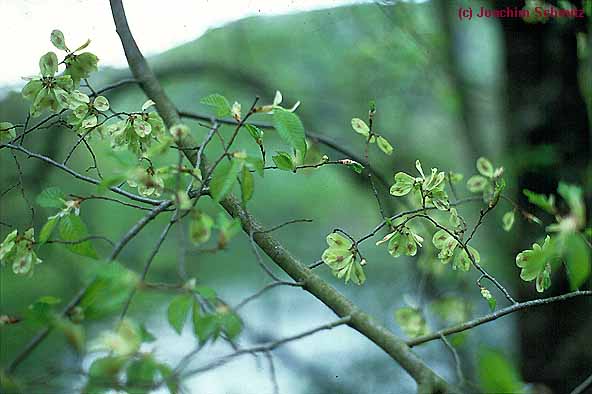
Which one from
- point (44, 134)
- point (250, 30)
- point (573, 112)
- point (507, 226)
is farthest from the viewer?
point (250, 30)

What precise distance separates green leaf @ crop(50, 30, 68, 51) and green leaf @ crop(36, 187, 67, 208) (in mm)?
166

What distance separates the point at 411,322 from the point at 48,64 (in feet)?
2.39

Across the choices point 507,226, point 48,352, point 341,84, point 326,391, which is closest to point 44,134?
point 48,352

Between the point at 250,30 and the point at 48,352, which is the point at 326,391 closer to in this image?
the point at 48,352

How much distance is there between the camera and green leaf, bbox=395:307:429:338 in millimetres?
1147

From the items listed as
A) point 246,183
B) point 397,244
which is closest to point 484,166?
point 397,244

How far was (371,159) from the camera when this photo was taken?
6.37ft

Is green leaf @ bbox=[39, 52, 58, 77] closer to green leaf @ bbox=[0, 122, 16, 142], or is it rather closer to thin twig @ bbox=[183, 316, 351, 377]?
green leaf @ bbox=[0, 122, 16, 142]

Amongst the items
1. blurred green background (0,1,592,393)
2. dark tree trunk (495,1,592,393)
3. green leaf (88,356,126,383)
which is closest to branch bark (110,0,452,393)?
blurred green background (0,1,592,393)

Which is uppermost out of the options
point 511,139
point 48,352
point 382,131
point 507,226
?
point 382,131

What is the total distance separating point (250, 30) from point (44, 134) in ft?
3.44

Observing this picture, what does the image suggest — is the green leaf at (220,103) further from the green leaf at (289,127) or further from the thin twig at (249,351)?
the thin twig at (249,351)

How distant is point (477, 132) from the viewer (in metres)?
2.39

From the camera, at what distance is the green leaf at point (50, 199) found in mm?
658
